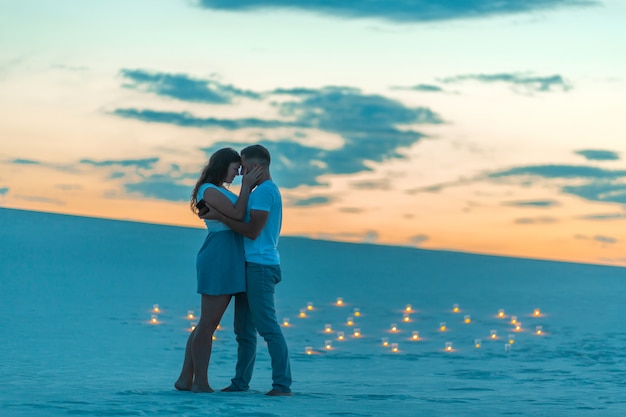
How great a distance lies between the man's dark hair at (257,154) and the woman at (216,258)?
0.18 ft

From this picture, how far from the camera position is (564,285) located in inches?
612

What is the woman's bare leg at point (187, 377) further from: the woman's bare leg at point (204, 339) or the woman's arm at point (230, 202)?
the woman's arm at point (230, 202)

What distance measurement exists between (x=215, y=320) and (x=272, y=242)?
1.87ft

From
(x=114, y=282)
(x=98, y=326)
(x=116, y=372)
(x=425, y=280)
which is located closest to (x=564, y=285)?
(x=425, y=280)

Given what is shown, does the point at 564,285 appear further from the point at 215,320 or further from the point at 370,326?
the point at 215,320

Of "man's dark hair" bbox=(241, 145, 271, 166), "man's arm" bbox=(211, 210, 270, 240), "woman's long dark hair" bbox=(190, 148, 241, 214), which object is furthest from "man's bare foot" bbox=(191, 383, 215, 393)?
"man's dark hair" bbox=(241, 145, 271, 166)

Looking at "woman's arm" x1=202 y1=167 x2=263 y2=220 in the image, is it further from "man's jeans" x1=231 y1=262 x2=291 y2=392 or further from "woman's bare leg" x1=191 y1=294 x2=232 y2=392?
"woman's bare leg" x1=191 y1=294 x2=232 y2=392

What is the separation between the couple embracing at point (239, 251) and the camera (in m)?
5.41

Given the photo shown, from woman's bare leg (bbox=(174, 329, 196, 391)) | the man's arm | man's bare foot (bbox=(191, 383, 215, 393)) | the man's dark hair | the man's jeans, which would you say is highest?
the man's dark hair

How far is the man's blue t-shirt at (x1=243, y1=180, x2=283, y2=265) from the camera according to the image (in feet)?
17.9

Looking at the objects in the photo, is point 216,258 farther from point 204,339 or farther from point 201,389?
point 201,389

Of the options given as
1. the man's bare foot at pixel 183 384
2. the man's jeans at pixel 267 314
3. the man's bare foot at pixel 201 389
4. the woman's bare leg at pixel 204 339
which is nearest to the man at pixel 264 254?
the man's jeans at pixel 267 314

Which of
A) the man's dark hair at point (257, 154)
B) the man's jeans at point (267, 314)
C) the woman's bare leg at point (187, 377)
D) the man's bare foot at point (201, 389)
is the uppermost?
the man's dark hair at point (257, 154)

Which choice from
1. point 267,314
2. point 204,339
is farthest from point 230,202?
point 204,339
